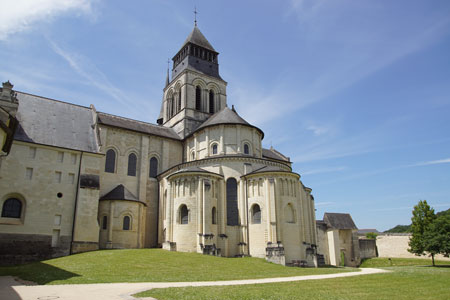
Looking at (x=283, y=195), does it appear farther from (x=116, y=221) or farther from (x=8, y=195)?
(x=8, y=195)

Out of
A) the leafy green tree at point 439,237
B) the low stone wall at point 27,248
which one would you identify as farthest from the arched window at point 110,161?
the leafy green tree at point 439,237

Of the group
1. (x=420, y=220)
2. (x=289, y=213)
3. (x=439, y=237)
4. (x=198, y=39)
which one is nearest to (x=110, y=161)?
(x=289, y=213)

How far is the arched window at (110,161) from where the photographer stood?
33.7m

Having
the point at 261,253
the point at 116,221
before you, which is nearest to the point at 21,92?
the point at 116,221

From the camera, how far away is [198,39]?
162 ft

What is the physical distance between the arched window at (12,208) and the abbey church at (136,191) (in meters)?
0.07

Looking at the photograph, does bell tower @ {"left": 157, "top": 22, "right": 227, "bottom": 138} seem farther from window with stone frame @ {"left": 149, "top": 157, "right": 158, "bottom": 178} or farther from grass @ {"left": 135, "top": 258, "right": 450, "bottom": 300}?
grass @ {"left": 135, "top": 258, "right": 450, "bottom": 300}

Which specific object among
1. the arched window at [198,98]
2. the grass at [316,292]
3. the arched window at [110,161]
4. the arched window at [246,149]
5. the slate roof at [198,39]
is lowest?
the grass at [316,292]

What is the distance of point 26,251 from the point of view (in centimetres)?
2472

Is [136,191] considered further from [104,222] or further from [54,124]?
[54,124]

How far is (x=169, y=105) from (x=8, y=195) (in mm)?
26629

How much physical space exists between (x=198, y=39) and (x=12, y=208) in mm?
34144

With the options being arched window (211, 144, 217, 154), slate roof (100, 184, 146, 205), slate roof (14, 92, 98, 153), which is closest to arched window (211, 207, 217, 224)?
arched window (211, 144, 217, 154)

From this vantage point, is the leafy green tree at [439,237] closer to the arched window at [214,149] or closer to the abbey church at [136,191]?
the abbey church at [136,191]
